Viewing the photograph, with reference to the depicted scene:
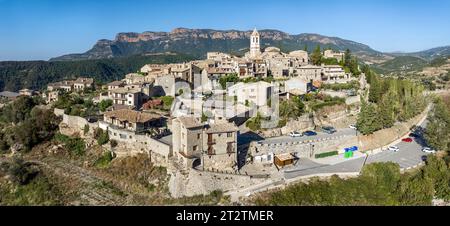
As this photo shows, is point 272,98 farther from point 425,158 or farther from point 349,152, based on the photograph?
point 425,158

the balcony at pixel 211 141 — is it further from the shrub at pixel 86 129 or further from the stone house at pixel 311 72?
the stone house at pixel 311 72

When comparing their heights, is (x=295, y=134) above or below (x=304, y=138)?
above

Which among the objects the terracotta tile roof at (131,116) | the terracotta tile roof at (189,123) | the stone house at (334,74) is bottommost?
the terracotta tile roof at (131,116)

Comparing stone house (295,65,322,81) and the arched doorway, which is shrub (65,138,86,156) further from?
stone house (295,65,322,81)

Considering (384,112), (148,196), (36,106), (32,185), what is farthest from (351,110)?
(36,106)

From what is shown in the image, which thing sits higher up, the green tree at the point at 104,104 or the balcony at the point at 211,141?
the green tree at the point at 104,104

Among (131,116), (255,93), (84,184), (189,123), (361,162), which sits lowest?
(84,184)

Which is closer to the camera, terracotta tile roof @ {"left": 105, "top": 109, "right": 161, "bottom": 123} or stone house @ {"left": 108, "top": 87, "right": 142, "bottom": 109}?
terracotta tile roof @ {"left": 105, "top": 109, "right": 161, "bottom": 123}

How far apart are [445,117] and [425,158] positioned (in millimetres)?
6339

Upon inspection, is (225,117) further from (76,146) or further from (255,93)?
(76,146)

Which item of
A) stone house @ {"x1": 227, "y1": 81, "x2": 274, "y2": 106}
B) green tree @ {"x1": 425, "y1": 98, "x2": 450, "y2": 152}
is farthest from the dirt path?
green tree @ {"x1": 425, "y1": 98, "x2": 450, "y2": 152}

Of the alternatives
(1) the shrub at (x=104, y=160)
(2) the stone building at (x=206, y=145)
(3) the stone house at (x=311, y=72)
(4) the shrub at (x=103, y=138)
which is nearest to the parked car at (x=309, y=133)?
(2) the stone building at (x=206, y=145)

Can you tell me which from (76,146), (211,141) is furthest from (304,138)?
(76,146)

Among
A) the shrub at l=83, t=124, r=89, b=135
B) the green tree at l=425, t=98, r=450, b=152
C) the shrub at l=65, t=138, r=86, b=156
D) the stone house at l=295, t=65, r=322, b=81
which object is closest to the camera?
the green tree at l=425, t=98, r=450, b=152
